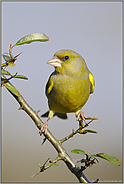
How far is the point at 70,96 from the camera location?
10.2 feet

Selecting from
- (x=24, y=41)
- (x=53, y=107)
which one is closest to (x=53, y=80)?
(x=53, y=107)

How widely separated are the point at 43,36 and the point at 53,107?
1.67 metres

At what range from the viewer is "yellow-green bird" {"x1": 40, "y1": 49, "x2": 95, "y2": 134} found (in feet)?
10.3

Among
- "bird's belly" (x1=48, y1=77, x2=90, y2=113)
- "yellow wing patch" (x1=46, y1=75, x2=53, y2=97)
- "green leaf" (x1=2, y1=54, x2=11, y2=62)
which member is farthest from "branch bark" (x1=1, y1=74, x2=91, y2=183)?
"yellow wing patch" (x1=46, y1=75, x2=53, y2=97)

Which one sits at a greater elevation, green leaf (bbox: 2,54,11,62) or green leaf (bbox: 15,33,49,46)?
green leaf (bbox: 15,33,49,46)

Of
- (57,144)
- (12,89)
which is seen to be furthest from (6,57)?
(57,144)

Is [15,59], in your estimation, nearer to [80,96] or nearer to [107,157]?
[107,157]

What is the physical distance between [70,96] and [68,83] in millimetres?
213

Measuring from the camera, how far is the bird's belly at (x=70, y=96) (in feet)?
10.3

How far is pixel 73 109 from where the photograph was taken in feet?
A: 10.8

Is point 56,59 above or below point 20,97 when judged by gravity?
above

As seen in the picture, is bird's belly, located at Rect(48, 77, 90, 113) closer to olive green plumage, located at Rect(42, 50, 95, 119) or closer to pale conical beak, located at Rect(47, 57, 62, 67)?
olive green plumage, located at Rect(42, 50, 95, 119)

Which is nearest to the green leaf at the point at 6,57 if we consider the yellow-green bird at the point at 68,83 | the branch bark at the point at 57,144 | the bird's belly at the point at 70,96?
the branch bark at the point at 57,144

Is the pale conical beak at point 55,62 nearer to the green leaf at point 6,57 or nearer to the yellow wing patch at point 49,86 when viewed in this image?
the yellow wing patch at point 49,86
